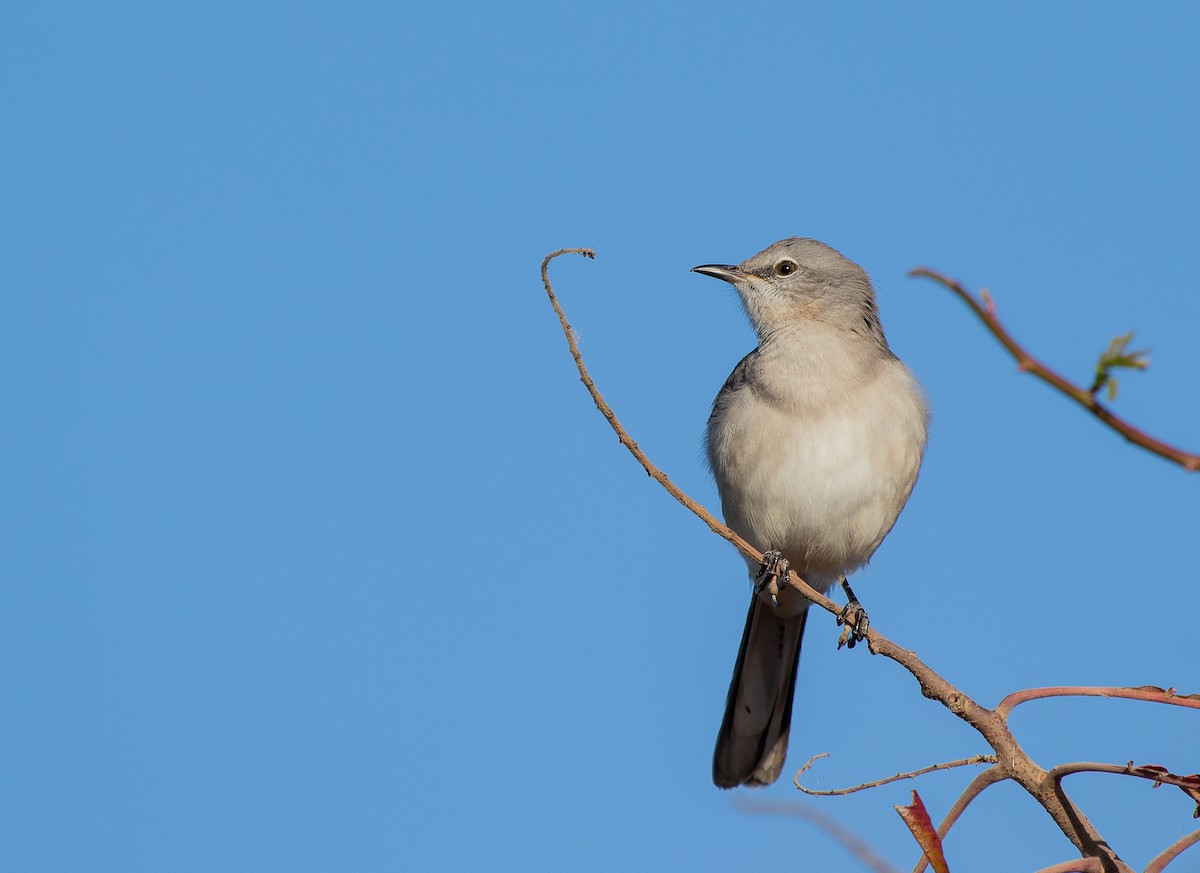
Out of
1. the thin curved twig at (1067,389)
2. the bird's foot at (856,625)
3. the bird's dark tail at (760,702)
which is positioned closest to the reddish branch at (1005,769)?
the thin curved twig at (1067,389)

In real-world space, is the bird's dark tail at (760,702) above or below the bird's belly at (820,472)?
below

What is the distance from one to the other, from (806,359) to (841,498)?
2.53 feet

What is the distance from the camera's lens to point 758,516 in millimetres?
6793

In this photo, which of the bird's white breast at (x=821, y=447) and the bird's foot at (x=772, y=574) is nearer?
the bird's foot at (x=772, y=574)

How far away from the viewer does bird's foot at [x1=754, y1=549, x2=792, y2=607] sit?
639 cm

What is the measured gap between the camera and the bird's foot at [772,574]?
6.39 m

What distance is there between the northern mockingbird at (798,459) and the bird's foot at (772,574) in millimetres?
24

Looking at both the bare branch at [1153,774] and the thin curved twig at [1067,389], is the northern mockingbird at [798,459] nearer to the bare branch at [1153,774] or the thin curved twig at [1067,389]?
the bare branch at [1153,774]

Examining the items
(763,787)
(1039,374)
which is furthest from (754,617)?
(1039,374)

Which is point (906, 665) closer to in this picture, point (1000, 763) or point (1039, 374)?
point (1000, 763)

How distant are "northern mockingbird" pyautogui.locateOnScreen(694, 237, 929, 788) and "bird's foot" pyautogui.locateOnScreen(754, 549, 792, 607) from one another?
0.9 inches

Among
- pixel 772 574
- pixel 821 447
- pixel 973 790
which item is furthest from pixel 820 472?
pixel 973 790

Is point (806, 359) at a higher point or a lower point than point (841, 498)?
higher

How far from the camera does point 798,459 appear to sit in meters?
6.53
